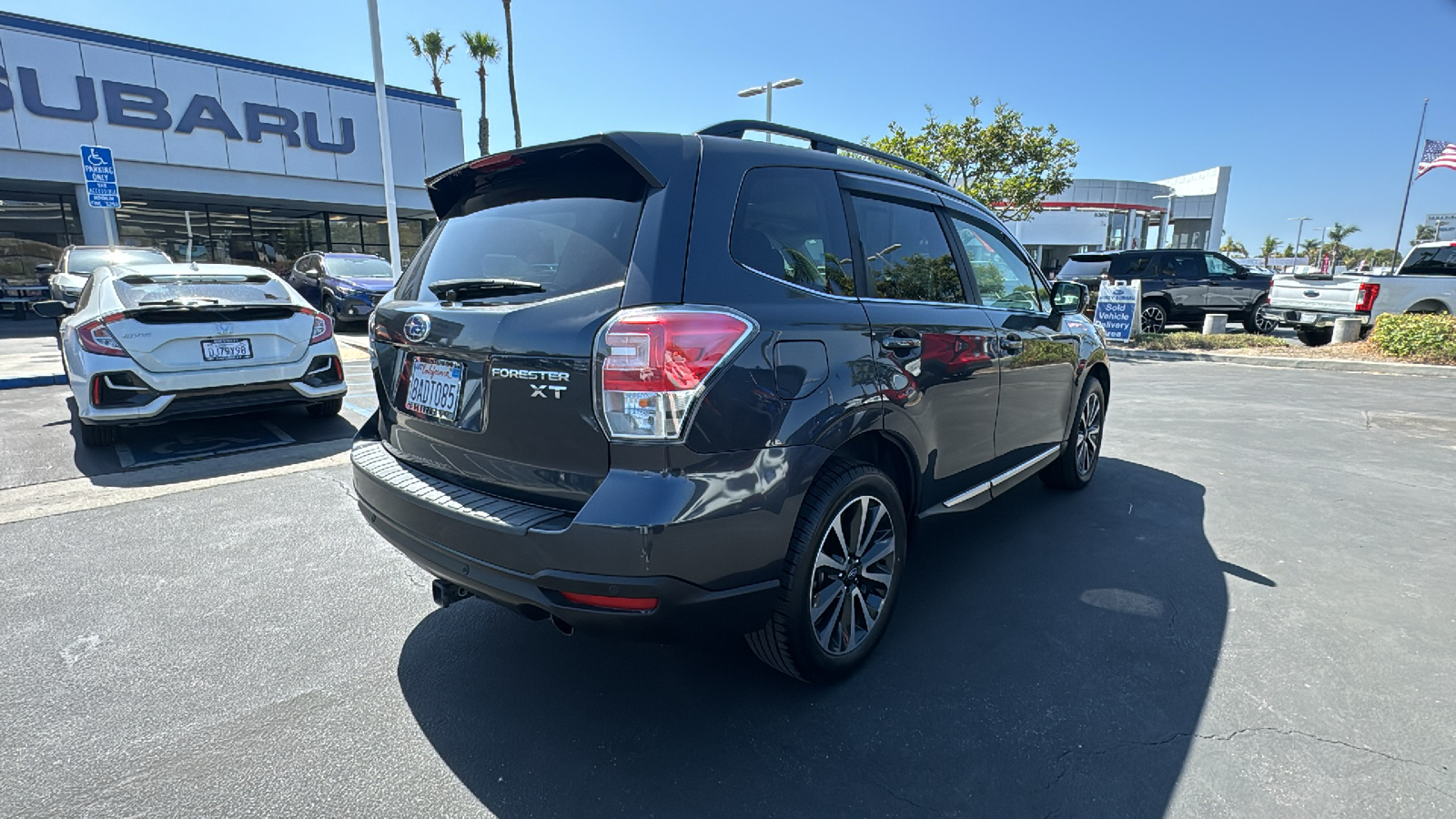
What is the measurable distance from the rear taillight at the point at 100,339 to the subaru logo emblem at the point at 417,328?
3.95 m

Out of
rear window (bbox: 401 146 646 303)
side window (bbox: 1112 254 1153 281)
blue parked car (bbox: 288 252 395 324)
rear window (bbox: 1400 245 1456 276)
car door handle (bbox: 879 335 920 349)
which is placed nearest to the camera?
rear window (bbox: 401 146 646 303)

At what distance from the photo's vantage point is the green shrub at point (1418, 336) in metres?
10.3

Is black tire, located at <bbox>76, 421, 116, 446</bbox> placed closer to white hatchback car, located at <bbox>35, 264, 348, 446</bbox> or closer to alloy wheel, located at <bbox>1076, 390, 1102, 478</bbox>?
white hatchback car, located at <bbox>35, 264, 348, 446</bbox>

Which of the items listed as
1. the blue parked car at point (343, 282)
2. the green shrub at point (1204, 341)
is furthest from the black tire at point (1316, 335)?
the blue parked car at point (343, 282)

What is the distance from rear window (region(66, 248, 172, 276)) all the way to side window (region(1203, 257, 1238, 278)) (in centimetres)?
2082

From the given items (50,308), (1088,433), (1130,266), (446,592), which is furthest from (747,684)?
(1130,266)

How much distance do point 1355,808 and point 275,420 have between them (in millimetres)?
7556

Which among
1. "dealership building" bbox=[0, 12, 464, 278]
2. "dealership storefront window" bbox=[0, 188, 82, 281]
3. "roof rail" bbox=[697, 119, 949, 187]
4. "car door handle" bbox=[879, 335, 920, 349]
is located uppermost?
"dealership building" bbox=[0, 12, 464, 278]

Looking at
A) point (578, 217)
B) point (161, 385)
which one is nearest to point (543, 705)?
point (578, 217)

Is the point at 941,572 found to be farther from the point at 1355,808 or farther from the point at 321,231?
the point at 321,231

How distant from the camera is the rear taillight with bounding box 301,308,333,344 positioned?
5.79 meters

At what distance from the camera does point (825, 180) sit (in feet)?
8.73

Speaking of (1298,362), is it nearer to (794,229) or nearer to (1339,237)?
(794,229)

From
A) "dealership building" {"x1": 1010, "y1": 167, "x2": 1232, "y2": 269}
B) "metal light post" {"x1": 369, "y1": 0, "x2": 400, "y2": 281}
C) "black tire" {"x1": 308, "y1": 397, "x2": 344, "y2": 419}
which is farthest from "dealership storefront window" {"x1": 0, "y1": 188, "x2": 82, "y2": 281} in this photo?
"dealership building" {"x1": 1010, "y1": 167, "x2": 1232, "y2": 269}
